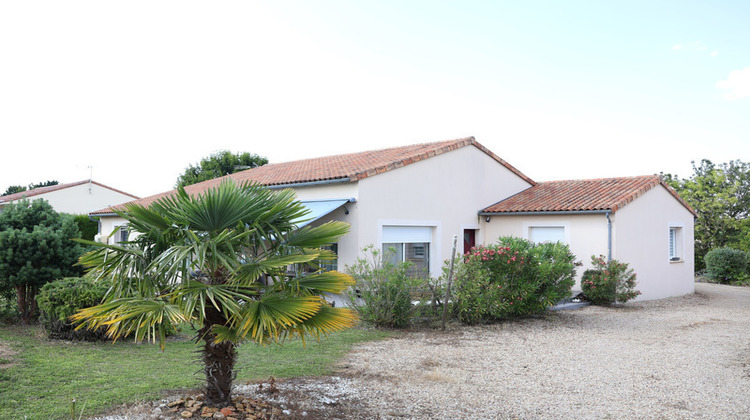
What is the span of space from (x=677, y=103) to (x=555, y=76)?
560 cm

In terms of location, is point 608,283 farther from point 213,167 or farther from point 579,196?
point 213,167

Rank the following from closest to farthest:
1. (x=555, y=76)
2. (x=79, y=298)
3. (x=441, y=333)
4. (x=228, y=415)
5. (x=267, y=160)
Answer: (x=228, y=415)
(x=79, y=298)
(x=441, y=333)
(x=555, y=76)
(x=267, y=160)

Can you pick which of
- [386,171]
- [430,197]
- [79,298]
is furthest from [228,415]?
[430,197]

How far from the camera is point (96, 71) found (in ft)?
58.1

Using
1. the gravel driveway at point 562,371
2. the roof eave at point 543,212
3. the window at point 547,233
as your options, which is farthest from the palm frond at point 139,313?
the window at point 547,233

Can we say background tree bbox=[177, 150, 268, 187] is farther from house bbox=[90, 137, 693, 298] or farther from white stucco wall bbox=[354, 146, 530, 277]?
white stucco wall bbox=[354, 146, 530, 277]

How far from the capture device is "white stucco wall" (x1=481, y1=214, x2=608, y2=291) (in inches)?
736

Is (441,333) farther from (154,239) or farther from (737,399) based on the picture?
(154,239)

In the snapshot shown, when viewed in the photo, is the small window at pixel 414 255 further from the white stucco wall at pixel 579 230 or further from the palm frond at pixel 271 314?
the palm frond at pixel 271 314

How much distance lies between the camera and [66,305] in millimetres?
10453

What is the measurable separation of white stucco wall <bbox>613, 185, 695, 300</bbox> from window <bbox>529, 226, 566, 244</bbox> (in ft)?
6.69

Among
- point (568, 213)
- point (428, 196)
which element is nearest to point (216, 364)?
point (428, 196)

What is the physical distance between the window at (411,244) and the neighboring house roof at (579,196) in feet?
11.6

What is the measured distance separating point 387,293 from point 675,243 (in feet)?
55.4
